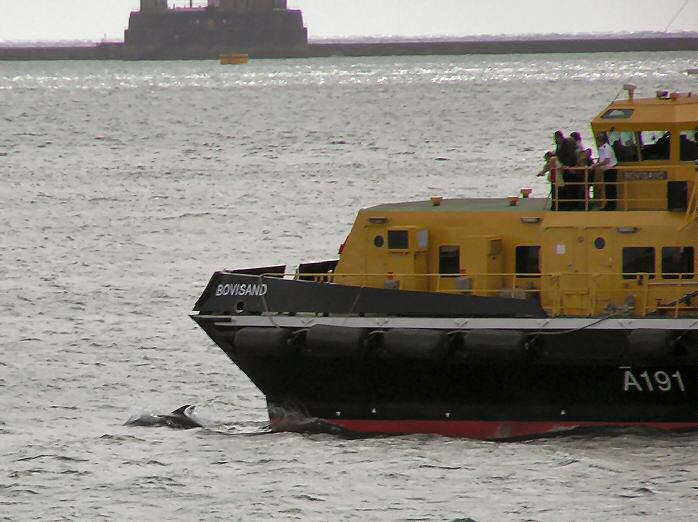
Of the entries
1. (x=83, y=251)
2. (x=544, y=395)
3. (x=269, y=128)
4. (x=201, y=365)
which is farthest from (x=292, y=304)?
(x=269, y=128)

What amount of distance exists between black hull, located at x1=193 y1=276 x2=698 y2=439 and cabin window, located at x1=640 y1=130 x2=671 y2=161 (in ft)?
8.87

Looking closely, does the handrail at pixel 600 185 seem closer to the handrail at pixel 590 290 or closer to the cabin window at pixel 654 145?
the cabin window at pixel 654 145

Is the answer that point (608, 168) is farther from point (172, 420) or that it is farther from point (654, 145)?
point (172, 420)

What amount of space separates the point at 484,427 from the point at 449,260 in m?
2.24

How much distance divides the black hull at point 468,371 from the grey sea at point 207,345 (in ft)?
1.06

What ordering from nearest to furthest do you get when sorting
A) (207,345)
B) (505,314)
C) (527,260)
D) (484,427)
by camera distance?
(505,314) < (484,427) < (527,260) < (207,345)

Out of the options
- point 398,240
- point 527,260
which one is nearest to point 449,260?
point 398,240

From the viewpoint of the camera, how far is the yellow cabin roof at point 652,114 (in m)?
22.0

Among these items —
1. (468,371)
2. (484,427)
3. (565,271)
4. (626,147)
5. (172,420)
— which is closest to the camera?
(468,371)

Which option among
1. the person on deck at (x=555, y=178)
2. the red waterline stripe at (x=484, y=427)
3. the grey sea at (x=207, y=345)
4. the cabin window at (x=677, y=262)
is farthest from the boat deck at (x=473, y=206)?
the grey sea at (x=207, y=345)

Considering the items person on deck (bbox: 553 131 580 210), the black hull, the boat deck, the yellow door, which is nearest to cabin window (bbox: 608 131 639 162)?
person on deck (bbox: 553 131 580 210)

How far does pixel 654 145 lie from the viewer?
22.2m

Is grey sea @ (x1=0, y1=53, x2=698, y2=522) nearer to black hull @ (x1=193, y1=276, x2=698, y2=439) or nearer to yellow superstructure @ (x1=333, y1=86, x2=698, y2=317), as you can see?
black hull @ (x1=193, y1=276, x2=698, y2=439)

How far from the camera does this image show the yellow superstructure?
2117cm
